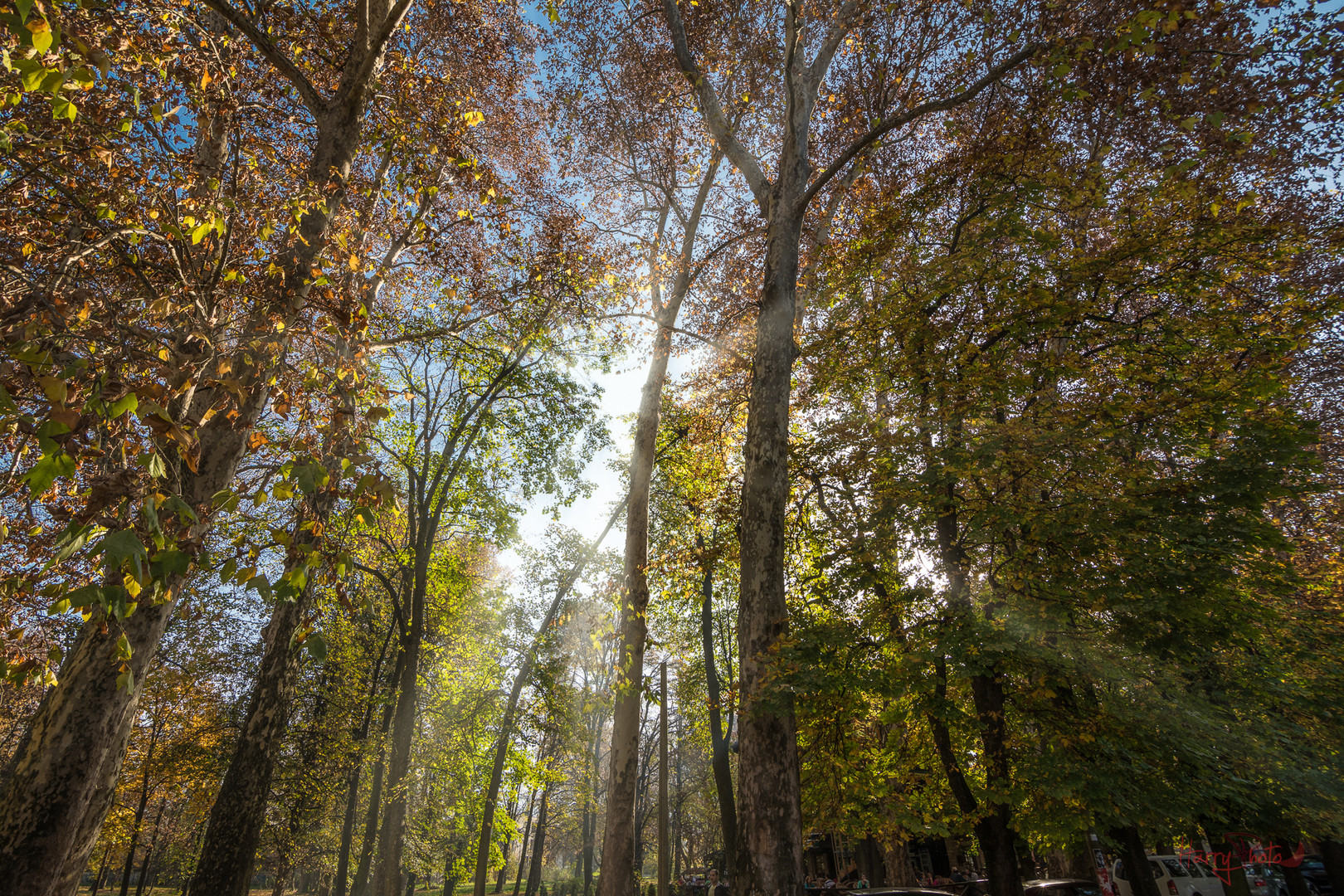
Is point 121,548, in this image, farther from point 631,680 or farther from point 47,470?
point 631,680

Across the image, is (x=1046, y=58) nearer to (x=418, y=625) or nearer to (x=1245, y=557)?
(x=1245, y=557)

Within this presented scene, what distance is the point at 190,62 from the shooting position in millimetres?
3738

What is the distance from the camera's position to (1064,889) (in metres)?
10.7

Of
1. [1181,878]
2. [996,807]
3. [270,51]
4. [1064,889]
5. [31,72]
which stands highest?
[270,51]

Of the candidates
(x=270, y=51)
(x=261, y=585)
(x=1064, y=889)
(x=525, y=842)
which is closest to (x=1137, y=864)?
(x=1064, y=889)

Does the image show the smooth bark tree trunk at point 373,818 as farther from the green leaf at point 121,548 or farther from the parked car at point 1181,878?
the parked car at point 1181,878

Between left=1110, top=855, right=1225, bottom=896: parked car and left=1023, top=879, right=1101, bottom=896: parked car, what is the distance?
4844 mm

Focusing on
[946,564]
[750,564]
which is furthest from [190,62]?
[946,564]

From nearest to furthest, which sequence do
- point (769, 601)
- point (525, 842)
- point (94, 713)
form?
point (94, 713), point (769, 601), point (525, 842)

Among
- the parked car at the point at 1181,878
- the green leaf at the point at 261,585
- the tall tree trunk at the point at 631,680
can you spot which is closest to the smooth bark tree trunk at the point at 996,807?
the tall tree trunk at the point at 631,680

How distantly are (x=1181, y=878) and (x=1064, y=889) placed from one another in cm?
779

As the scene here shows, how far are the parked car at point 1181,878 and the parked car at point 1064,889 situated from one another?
15.9 feet

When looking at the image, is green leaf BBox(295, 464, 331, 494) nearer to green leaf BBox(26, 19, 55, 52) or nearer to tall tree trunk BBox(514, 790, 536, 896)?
green leaf BBox(26, 19, 55, 52)

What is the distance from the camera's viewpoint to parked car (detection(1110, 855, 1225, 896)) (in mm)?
14422
